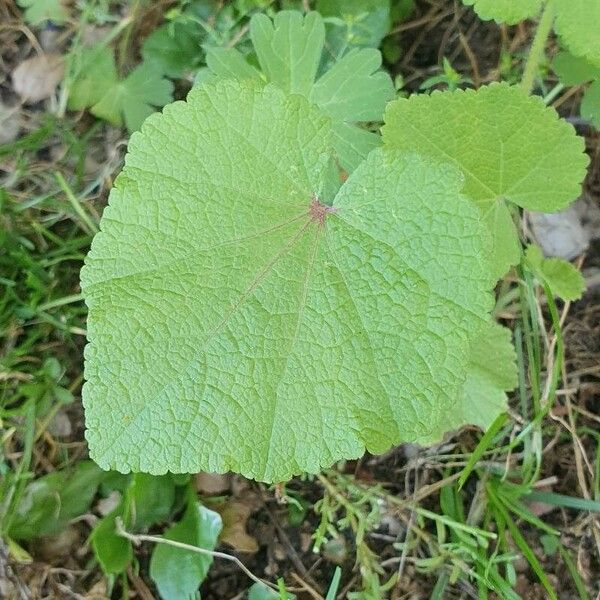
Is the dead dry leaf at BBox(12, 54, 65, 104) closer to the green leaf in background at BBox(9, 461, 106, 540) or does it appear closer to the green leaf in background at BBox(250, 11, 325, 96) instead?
the green leaf in background at BBox(250, 11, 325, 96)

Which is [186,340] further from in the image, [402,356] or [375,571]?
[375,571]

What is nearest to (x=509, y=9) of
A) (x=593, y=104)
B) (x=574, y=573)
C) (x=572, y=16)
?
(x=572, y=16)

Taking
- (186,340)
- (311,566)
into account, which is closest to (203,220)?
(186,340)

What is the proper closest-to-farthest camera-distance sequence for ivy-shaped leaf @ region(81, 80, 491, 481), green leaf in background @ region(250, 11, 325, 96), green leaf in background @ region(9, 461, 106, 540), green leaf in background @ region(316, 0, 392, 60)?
ivy-shaped leaf @ region(81, 80, 491, 481) < green leaf in background @ region(250, 11, 325, 96) < green leaf in background @ region(9, 461, 106, 540) < green leaf in background @ region(316, 0, 392, 60)

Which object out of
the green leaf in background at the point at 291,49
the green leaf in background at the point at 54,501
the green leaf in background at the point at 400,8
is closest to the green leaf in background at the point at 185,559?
the green leaf in background at the point at 54,501

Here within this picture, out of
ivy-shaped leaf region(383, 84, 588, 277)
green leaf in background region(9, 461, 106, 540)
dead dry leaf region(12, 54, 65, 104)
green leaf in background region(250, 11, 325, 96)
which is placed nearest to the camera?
ivy-shaped leaf region(383, 84, 588, 277)

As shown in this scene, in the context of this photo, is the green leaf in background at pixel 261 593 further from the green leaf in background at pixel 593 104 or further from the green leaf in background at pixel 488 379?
the green leaf in background at pixel 593 104

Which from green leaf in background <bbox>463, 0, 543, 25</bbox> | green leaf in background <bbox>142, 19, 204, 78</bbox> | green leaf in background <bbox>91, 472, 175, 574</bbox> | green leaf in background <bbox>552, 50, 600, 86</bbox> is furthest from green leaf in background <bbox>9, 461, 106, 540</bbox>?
green leaf in background <bbox>552, 50, 600, 86</bbox>
